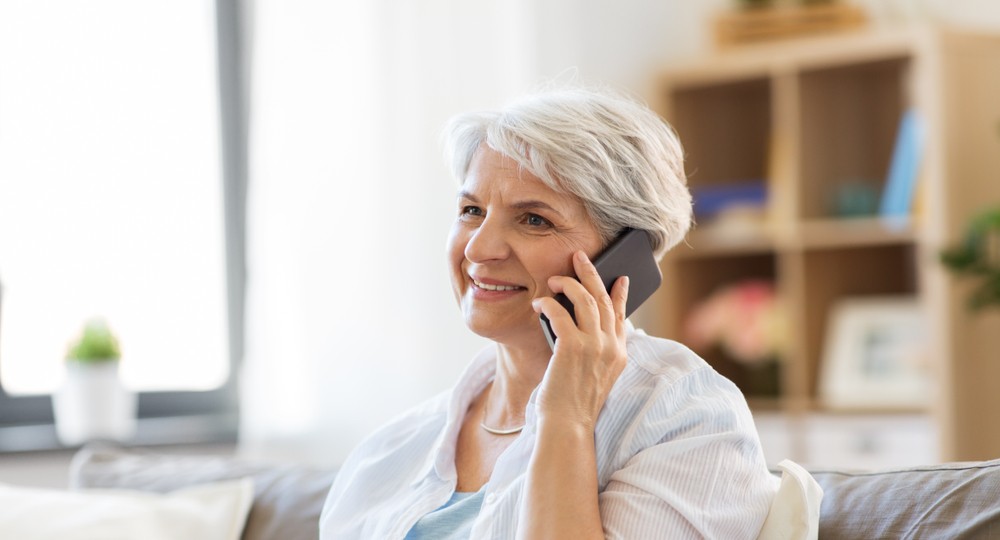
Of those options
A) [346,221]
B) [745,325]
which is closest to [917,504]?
[346,221]

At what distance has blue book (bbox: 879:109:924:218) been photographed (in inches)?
136

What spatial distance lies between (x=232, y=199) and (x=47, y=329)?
1.80ft

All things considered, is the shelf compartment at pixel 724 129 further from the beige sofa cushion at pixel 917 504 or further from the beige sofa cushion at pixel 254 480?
the beige sofa cushion at pixel 917 504

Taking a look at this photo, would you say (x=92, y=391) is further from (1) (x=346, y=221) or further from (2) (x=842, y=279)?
(2) (x=842, y=279)

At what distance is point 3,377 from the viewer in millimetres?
2984

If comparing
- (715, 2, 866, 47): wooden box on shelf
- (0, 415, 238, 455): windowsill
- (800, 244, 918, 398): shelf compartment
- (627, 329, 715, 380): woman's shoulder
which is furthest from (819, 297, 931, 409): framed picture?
(627, 329, 715, 380): woman's shoulder

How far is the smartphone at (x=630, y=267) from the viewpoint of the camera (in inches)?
61.5

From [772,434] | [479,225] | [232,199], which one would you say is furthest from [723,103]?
[479,225]

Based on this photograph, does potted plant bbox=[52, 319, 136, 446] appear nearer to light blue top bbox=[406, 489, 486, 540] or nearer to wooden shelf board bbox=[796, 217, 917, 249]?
light blue top bbox=[406, 489, 486, 540]

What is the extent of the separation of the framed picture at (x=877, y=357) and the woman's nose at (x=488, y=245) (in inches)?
85.4

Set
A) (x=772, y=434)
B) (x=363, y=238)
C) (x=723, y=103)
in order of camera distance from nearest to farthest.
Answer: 1. (x=363, y=238)
2. (x=772, y=434)
3. (x=723, y=103)

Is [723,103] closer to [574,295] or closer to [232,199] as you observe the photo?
[232,199]

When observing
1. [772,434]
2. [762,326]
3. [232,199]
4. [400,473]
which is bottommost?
[772,434]

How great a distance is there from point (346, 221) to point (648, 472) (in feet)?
6.23
